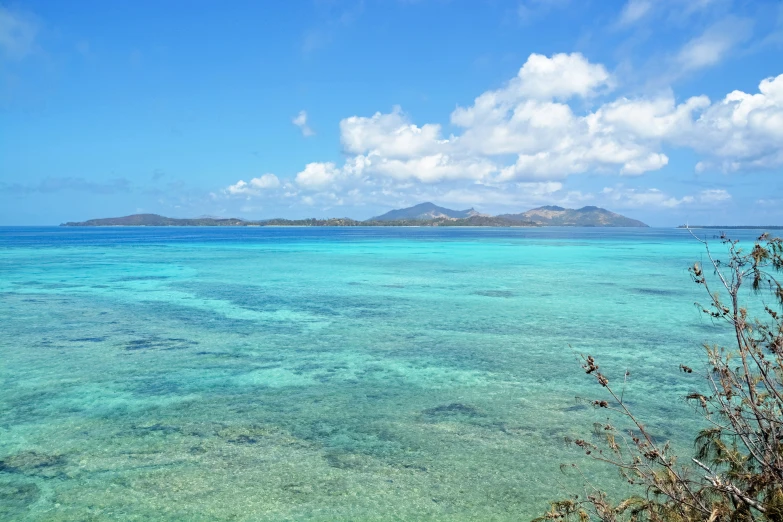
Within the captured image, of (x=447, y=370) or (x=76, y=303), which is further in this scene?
(x=76, y=303)

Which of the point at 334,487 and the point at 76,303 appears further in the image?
the point at 76,303

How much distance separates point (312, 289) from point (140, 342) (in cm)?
1227

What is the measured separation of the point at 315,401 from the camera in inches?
412

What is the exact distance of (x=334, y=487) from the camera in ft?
23.7

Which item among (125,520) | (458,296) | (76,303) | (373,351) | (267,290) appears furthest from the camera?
(267,290)

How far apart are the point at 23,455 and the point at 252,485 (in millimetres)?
3635

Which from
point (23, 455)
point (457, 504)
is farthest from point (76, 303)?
point (457, 504)

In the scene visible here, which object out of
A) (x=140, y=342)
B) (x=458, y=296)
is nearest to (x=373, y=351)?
(x=140, y=342)

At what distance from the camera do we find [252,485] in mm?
7215

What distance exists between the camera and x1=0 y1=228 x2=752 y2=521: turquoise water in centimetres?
706

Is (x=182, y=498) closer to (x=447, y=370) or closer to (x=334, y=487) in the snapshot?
(x=334, y=487)

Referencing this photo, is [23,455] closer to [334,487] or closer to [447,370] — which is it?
[334,487]

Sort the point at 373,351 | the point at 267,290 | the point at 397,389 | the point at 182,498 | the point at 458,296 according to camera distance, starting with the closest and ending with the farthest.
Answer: the point at 182,498 → the point at 397,389 → the point at 373,351 → the point at 458,296 → the point at 267,290

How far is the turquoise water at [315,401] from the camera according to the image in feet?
23.2
